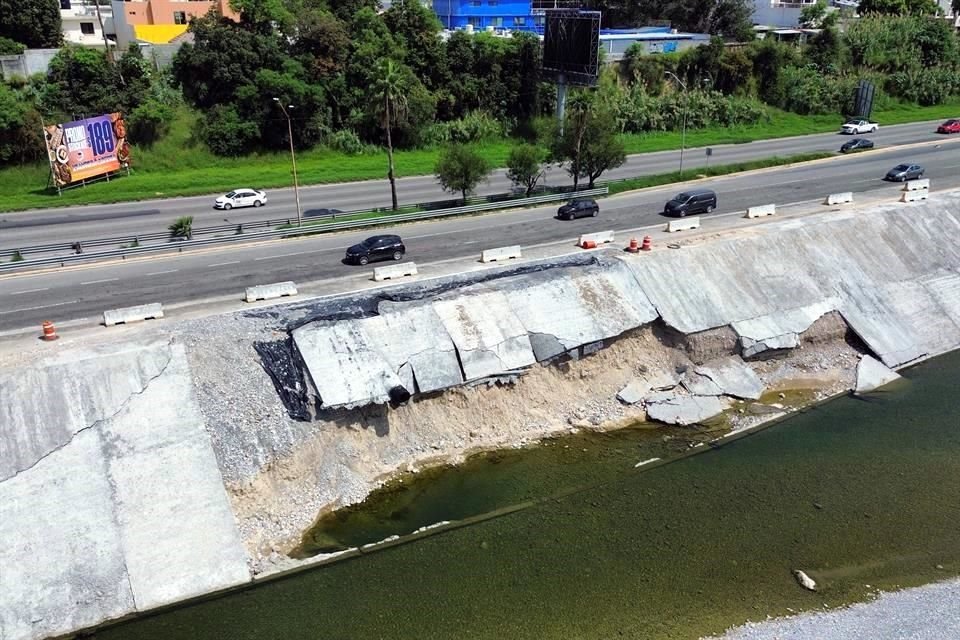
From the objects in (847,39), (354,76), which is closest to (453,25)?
(354,76)

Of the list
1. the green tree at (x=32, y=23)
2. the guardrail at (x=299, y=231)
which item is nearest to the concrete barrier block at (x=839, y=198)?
the guardrail at (x=299, y=231)

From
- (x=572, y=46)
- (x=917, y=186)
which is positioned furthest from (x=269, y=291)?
(x=917, y=186)

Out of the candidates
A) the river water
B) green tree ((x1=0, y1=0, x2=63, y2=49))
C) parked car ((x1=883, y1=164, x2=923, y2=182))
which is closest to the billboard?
green tree ((x1=0, y1=0, x2=63, y2=49))

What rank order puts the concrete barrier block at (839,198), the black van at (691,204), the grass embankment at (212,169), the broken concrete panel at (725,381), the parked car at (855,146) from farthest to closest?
the parked car at (855,146)
the grass embankment at (212,169)
the concrete barrier block at (839,198)
the black van at (691,204)
the broken concrete panel at (725,381)

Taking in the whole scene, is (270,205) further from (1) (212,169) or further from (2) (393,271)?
(2) (393,271)

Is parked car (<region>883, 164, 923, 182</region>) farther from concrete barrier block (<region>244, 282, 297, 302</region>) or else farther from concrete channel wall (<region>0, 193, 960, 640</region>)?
concrete barrier block (<region>244, 282, 297, 302</region>)

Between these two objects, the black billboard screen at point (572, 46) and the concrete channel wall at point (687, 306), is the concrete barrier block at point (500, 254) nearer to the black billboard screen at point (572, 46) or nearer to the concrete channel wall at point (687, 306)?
the concrete channel wall at point (687, 306)
